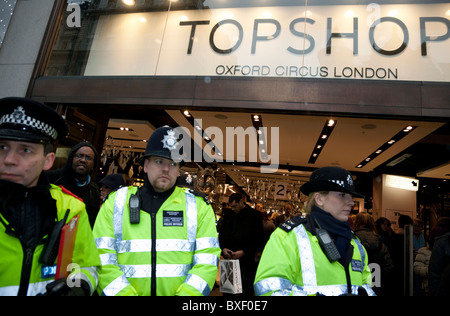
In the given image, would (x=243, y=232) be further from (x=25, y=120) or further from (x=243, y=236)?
(x=25, y=120)

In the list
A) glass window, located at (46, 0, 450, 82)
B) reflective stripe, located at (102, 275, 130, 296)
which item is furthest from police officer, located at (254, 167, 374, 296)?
glass window, located at (46, 0, 450, 82)

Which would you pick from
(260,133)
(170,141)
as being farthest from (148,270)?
(260,133)

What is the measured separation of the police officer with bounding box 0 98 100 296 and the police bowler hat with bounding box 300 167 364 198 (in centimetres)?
150

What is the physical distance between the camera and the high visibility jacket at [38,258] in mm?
1237

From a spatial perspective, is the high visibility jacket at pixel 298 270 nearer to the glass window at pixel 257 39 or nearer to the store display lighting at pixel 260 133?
the glass window at pixel 257 39

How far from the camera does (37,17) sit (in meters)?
6.04

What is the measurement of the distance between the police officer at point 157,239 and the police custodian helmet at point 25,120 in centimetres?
71

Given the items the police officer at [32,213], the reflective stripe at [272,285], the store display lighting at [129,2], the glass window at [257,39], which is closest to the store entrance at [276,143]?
the glass window at [257,39]

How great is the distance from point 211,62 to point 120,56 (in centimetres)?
193

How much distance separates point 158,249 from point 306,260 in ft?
3.06

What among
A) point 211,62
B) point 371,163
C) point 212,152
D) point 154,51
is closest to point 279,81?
point 211,62

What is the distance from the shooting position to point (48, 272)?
1.33 m
